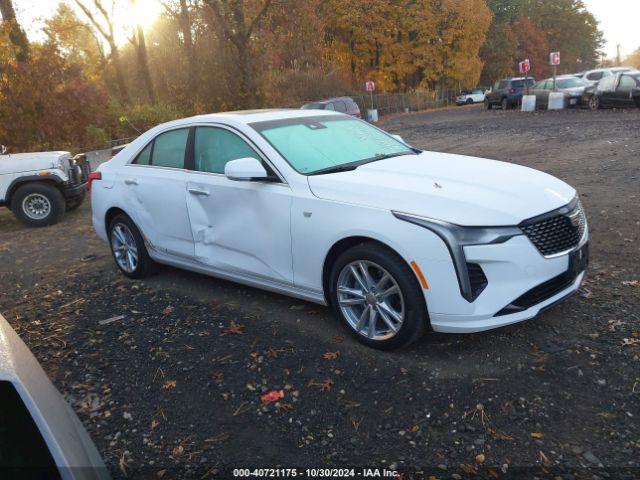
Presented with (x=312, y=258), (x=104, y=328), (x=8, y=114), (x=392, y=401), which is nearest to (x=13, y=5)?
(x=8, y=114)

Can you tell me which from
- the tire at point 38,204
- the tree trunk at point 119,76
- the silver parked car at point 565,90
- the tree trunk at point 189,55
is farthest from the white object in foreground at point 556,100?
the tire at point 38,204

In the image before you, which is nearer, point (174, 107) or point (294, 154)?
point (294, 154)

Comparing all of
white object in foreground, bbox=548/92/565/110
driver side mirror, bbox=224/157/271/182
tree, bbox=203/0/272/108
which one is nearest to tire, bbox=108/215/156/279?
driver side mirror, bbox=224/157/271/182

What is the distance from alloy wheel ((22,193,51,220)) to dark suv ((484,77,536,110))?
2722 cm

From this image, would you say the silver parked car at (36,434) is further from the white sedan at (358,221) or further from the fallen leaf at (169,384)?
the white sedan at (358,221)

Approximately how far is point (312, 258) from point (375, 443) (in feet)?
4.71

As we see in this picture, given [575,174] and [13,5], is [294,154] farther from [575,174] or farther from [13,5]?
[13,5]

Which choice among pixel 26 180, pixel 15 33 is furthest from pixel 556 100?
pixel 26 180

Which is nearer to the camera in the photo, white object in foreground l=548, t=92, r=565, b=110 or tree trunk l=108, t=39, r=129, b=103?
white object in foreground l=548, t=92, r=565, b=110

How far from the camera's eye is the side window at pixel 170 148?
4.96 metres

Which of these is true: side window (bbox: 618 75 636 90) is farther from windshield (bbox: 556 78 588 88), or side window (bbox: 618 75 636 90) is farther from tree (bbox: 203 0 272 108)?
tree (bbox: 203 0 272 108)

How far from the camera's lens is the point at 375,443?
2.87 m

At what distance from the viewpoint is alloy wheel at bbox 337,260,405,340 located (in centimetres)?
357

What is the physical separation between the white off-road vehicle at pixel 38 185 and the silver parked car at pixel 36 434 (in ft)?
26.5
